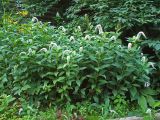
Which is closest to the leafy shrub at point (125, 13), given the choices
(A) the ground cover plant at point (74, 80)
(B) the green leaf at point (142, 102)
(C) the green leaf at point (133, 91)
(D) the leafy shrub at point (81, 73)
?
(A) the ground cover plant at point (74, 80)

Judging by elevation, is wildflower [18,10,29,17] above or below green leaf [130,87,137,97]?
above

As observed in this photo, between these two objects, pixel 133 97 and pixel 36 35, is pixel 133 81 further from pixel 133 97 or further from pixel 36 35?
pixel 36 35

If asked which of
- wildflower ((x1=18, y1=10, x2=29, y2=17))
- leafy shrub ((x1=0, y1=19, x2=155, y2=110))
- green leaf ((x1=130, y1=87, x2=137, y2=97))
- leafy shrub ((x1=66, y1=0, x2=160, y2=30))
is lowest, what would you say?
green leaf ((x1=130, y1=87, x2=137, y2=97))

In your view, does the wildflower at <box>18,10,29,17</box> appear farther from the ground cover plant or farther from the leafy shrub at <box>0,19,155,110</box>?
the leafy shrub at <box>0,19,155,110</box>

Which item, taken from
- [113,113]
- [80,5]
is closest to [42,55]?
[113,113]

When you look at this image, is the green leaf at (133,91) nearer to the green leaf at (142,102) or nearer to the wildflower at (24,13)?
the green leaf at (142,102)

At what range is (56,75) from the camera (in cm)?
455

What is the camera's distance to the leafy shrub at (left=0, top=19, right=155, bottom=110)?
15.1 ft

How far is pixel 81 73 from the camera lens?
4.68 metres

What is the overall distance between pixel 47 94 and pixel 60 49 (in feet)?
1.96

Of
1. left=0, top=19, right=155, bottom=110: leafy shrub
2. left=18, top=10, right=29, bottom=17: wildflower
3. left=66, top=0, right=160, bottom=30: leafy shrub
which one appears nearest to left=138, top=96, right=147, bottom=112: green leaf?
left=0, top=19, right=155, bottom=110: leafy shrub

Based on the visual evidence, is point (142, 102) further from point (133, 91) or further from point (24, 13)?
point (24, 13)

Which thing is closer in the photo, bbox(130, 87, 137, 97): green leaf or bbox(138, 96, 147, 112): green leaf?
bbox(138, 96, 147, 112): green leaf

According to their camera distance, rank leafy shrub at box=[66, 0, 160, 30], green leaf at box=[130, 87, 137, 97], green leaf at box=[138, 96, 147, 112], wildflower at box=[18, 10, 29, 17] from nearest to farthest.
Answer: green leaf at box=[138, 96, 147, 112] → green leaf at box=[130, 87, 137, 97] → leafy shrub at box=[66, 0, 160, 30] → wildflower at box=[18, 10, 29, 17]
